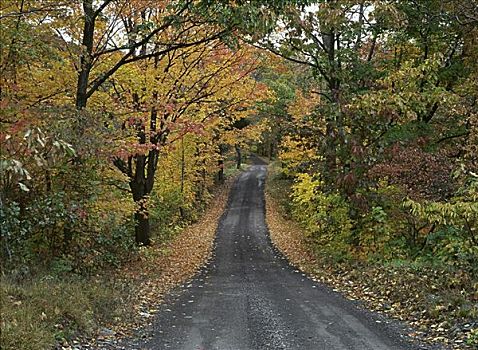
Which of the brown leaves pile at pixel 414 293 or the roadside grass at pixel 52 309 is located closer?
the roadside grass at pixel 52 309

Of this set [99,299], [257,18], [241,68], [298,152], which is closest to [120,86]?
[241,68]

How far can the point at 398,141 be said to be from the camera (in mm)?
13570

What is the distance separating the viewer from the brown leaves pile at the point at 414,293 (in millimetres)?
8023

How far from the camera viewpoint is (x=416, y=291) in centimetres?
987

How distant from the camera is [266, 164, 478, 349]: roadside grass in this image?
804 cm

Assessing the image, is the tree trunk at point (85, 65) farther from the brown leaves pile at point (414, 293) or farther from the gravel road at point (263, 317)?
the brown leaves pile at point (414, 293)

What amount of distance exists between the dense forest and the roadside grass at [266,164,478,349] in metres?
0.06

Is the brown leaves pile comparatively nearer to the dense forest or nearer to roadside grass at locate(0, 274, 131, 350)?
the dense forest

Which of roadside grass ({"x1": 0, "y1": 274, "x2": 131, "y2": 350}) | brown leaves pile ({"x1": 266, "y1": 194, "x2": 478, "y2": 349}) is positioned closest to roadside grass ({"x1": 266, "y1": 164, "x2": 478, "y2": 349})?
brown leaves pile ({"x1": 266, "y1": 194, "x2": 478, "y2": 349})

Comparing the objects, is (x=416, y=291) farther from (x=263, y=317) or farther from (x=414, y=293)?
(x=263, y=317)

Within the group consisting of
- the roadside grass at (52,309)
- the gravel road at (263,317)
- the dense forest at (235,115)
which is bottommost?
the gravel road at (263,317)

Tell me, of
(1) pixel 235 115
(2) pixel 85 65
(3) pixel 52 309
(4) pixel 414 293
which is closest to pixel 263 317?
(4) pixel 414 293

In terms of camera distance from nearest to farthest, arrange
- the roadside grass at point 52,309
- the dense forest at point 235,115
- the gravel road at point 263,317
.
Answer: the roadside grass at point 52,309
the gravel road at point 263,317
the dense forest at point 235,115

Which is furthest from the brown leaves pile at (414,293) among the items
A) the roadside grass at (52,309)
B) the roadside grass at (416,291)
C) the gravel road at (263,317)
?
the roadside grass at (52,309)
